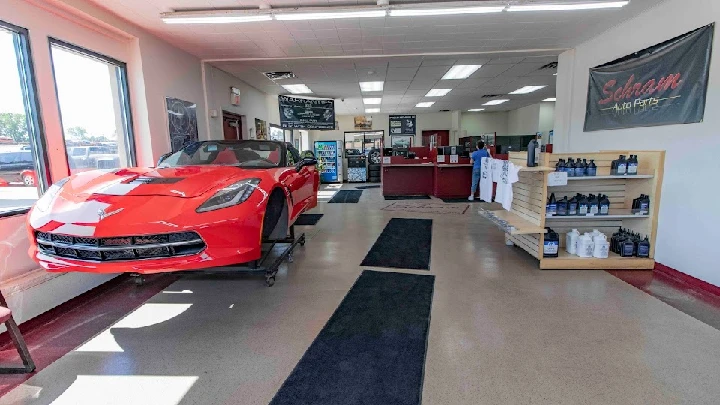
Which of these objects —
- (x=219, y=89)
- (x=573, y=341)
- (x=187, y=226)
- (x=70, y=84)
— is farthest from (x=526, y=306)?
(x=219, y=89)

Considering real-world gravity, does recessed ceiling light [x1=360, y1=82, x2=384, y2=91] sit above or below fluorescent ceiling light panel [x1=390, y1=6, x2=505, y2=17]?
above

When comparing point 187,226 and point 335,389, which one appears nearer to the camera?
point 335,389

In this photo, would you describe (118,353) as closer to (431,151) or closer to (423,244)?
(423,244)

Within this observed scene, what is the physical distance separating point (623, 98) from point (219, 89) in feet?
20.8

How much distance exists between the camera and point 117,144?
161 inches

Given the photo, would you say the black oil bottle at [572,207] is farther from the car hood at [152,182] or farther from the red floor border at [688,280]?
the car hood at [152,182]

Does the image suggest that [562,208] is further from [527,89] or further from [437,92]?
[527,89]

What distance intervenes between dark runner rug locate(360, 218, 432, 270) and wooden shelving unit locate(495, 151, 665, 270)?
99cm

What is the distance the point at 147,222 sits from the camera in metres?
1.98

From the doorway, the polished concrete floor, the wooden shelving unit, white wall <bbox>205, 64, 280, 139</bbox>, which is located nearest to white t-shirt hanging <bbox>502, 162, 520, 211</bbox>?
the wooden shelving unit

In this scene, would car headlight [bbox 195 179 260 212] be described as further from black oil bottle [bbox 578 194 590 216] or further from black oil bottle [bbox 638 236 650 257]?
black oil bottle [bbox 638 236 650 257]

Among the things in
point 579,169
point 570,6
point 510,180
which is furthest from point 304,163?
point 570,6

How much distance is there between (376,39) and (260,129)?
4.61 meters

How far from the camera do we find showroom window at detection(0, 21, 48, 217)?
258 centimetres
